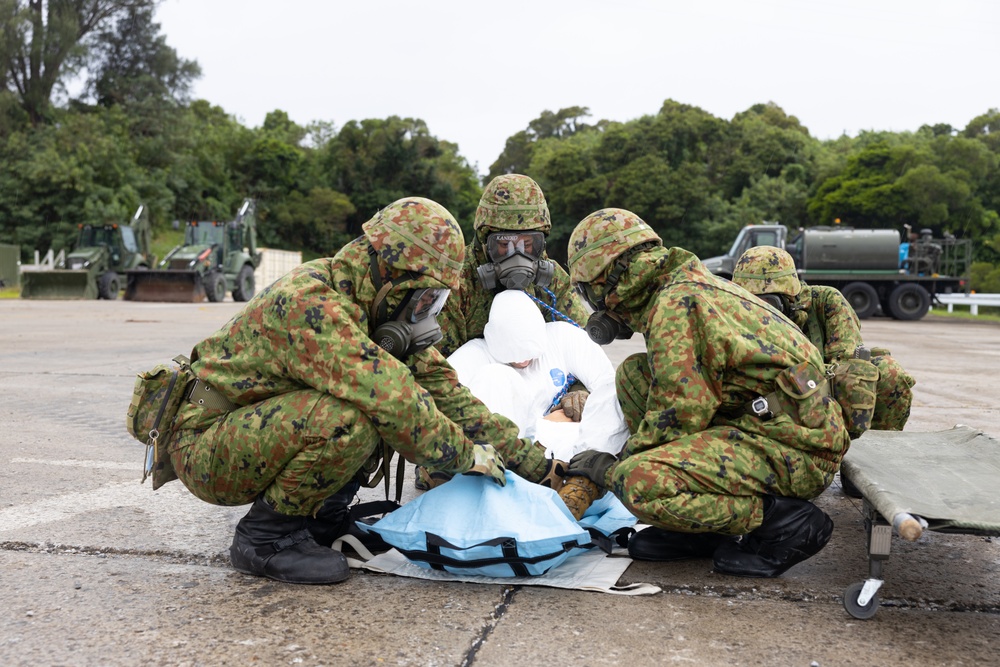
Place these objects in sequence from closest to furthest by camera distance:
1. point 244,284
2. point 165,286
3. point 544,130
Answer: point 165,286, point 244,284, point 544,130

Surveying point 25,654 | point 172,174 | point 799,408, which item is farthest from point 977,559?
point 172,174

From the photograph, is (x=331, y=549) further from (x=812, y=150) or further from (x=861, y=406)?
(x=812, y=150)

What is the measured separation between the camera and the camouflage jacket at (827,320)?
4.22 meters

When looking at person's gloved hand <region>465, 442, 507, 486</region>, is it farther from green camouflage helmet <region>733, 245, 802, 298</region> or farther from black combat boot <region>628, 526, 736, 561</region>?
green camouflage helmet <region>733, 245, 802, 298</region>

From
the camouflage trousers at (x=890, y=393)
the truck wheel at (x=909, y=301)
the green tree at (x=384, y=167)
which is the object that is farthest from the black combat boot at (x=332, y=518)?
the green tree at (x=384, y=167)

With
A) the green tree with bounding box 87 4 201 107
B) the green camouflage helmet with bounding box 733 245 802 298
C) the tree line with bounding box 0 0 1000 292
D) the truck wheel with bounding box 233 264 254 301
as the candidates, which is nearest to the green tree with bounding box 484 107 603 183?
the tree line with bounding box 0 0 1000 292

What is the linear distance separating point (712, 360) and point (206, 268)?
74.2ft

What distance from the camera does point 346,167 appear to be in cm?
5053

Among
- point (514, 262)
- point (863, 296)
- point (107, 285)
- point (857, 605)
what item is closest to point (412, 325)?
point (514, 262)

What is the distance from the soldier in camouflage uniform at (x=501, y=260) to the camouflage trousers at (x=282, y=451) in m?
1.43

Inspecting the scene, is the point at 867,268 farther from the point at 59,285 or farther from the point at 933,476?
the point at 59,285

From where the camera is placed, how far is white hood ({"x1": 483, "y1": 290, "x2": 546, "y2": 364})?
378 centimetres

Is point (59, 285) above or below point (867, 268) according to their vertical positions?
below

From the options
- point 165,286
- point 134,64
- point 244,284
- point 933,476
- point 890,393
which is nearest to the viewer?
point 933,476
